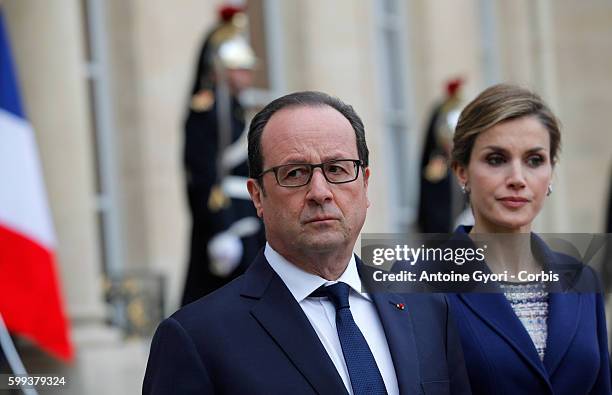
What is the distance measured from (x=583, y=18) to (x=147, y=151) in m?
11.0

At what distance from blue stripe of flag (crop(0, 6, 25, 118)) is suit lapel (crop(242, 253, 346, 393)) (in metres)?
3.40

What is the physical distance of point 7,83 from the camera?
5941 mm

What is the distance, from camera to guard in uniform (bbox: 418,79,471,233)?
1184 centimetres

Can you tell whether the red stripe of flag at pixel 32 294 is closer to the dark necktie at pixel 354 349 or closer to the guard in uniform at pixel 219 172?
the guard in uniform at pixel 219 172

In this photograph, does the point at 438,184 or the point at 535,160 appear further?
the point at 438,184

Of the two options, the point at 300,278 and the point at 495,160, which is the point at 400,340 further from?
the point at 495,160

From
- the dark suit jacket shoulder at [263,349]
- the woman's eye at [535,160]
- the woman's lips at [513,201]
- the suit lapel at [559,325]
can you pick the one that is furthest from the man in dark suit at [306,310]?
the woman's eye at [535,160]

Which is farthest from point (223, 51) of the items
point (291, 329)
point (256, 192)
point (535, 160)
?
point (291, 329)

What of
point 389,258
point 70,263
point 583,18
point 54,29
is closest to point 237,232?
point 70,263

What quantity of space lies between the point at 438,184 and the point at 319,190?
30.7ft

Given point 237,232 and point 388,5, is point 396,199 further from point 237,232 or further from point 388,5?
point 237,232

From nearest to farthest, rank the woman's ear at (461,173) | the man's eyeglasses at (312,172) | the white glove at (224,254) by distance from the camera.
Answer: the man's eyeglasses at (312,172)
the woman's ear at (461,173)
the white glove at (224,254)

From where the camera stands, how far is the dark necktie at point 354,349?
8.46ft

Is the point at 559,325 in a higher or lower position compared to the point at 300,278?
lower
